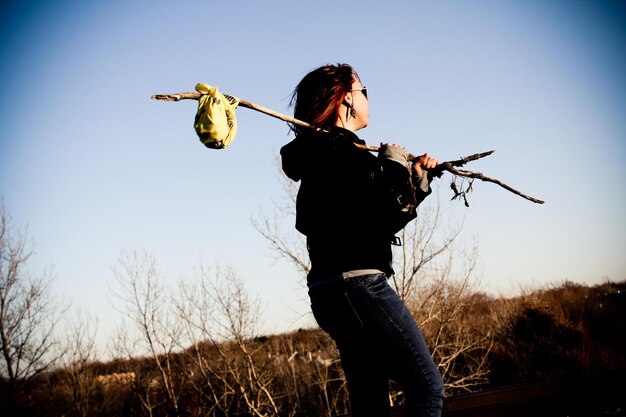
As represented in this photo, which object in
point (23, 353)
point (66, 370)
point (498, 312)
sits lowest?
point (498, 312)

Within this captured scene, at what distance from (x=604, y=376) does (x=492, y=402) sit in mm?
1307

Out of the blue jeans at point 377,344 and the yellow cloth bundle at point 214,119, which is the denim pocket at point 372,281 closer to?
the blue jeans at point 377,344

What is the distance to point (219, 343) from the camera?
16.0m

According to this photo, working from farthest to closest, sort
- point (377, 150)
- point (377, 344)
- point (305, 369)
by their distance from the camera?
point (305, 369) → point (377, 150) → point (377, 344)

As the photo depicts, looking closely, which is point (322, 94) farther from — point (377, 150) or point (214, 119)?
point (214, 119)

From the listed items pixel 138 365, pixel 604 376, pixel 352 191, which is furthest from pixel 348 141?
pixel 138 365

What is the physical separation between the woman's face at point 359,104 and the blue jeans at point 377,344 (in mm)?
712

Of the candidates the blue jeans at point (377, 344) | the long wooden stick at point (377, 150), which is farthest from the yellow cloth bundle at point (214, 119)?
the blue jeans at point (377, 344)

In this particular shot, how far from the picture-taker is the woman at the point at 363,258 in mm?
1160

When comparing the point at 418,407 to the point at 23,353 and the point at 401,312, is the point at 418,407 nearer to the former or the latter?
the point at 401,312

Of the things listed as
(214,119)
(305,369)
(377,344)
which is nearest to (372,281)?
(377,344)

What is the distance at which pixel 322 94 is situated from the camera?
1513mm

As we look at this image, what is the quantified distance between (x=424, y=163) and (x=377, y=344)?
0.70m

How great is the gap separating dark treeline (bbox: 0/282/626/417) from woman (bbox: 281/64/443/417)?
13.7m
